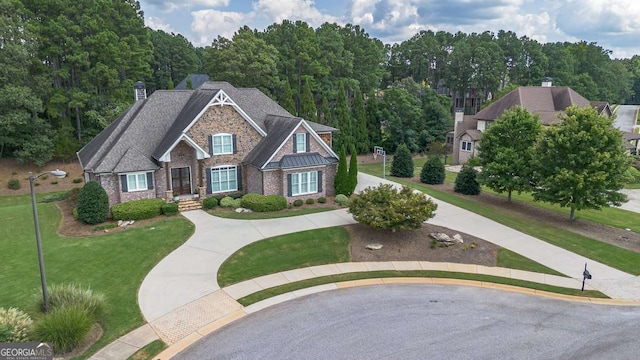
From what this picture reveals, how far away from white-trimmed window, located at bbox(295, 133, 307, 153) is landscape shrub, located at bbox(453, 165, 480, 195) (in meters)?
12.6

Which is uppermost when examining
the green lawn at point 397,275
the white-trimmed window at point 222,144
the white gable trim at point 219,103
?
the white gable trim at point 219,103

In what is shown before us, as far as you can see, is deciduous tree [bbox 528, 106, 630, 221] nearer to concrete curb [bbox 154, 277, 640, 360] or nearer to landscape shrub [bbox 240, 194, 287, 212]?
concrete curb [bbox 154, 277, 640, 360]

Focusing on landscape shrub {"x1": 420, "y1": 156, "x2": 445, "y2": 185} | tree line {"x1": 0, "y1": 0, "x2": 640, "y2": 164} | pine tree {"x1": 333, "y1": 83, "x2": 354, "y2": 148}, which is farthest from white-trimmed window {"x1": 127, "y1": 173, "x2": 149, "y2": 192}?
pine tree {"x1": 333, "y1": 83, "x2": 354, "y2": 148}

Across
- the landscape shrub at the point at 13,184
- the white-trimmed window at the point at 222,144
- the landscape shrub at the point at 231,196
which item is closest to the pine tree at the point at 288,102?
the white-trimmed window at the point at 222,144

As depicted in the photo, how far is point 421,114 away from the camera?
54.5 meters

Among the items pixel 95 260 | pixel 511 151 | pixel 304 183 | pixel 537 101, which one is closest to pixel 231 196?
pixel 304 183

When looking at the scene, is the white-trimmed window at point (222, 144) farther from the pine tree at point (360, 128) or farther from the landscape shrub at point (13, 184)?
the pine tree at point (360, 128)

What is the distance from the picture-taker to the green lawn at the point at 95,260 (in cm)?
1460

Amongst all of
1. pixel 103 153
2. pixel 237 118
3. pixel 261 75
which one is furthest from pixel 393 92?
pixel 103 153

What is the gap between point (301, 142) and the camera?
27.7 m

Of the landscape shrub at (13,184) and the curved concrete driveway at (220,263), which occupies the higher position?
the landscape shrub at (13,184)

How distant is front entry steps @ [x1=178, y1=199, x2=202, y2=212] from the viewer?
25.8m

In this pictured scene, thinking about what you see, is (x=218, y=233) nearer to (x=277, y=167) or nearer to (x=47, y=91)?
(x=277, y=167)

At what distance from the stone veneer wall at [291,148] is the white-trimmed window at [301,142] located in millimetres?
270
